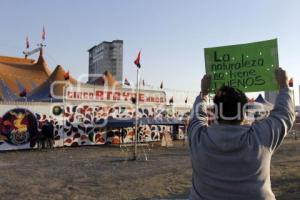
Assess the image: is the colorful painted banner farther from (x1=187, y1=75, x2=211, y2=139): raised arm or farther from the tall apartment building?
the tall apartment building

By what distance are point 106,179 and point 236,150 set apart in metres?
9.72

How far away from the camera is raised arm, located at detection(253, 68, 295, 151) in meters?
2.70

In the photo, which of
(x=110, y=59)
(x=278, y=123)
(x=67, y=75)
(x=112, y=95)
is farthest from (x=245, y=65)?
(x=110, y=59)

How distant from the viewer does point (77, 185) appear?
11055mm

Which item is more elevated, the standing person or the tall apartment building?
the tall apartment building

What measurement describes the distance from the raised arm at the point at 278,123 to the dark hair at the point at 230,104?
131 mm

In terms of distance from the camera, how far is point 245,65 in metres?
6.49

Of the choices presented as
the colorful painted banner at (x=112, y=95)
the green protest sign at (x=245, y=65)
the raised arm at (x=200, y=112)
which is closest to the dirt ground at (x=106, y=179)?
the green protest sign at (x=245, y=65)

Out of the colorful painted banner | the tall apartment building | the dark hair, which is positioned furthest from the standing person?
the tall apartment building

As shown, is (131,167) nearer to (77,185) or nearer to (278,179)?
(77,185)

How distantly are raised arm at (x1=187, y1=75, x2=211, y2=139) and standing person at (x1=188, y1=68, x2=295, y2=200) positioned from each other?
0.12 metres

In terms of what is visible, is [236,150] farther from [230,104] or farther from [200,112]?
[200,112]

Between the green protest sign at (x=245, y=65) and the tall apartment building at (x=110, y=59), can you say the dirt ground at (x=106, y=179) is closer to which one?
the green protest sign at (x=245, y=65)

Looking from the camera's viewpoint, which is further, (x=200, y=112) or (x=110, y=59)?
(x=110, y=59)
